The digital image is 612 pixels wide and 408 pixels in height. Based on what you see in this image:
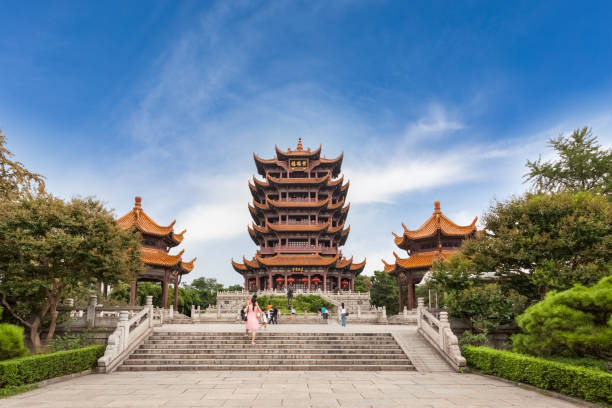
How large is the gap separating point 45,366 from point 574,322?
12.4 m

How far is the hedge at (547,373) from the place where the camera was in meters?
7.50

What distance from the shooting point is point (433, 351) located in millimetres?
13648

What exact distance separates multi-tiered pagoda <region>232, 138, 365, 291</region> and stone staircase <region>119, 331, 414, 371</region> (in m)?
26.8

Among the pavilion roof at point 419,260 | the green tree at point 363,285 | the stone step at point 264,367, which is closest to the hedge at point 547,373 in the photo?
the stone step at point 264,367

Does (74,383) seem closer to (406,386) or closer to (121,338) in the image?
(121,338)

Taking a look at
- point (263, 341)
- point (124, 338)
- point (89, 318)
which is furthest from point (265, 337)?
point (89, 318)

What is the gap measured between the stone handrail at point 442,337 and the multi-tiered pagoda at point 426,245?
18290mm

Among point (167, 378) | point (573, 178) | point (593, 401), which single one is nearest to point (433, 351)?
point (593, 401)

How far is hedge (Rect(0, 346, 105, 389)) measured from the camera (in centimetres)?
888

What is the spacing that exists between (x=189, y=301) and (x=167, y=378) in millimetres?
41721

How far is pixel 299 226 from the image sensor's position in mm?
44938

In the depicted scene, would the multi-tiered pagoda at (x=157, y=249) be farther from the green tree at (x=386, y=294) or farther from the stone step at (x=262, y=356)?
the green tree at (x=386, y=294)

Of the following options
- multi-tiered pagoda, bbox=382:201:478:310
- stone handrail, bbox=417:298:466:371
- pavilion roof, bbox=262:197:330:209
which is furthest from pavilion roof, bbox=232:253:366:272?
stone handrail, bbox=417:298:466:371

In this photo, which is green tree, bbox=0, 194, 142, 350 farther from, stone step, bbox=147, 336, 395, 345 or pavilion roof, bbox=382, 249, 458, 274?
pavilion roof, bbox=382, 249, 458, 274
